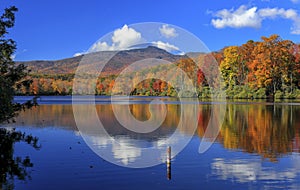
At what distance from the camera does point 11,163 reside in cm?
1221

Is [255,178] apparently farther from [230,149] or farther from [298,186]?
[230,149]

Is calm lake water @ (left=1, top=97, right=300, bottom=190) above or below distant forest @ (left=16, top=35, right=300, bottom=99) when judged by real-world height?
below

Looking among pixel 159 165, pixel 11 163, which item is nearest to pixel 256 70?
pixel 159 165

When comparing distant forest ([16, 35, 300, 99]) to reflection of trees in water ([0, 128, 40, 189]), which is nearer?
reflection of trees in water ([0, 128, 40, 189])

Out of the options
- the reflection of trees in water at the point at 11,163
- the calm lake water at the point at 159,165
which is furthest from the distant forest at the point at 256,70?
the calm lake water at the point at 159,165

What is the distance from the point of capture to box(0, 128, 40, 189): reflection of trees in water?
10.2 m

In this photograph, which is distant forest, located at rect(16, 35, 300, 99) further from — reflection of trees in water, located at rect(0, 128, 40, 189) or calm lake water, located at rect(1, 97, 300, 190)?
calm lake water, located at rect(1, 97, 300, 190)

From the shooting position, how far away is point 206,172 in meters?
11.3

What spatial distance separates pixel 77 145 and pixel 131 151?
2964 millimetres

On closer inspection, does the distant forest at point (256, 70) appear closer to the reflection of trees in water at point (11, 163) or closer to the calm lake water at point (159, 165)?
the reflection of trees in water at point (11, 163)

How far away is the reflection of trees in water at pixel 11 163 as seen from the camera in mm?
10219

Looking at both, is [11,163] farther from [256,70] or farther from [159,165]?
[256,70]

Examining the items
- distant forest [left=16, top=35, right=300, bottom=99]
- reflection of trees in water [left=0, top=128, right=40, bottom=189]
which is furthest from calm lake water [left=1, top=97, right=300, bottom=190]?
distant forest [left=16, top=35, right=300, bottom=99]

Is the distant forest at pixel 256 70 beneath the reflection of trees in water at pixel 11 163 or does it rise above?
above
